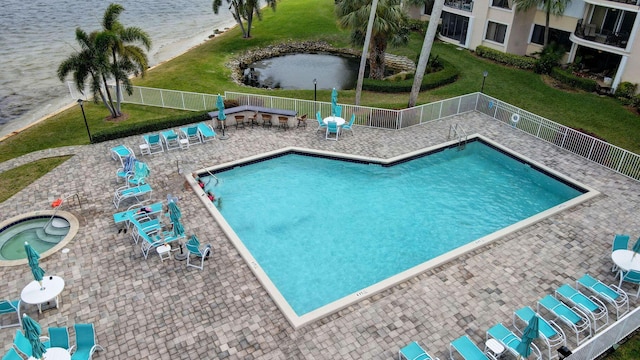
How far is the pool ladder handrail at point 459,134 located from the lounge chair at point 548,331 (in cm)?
1163

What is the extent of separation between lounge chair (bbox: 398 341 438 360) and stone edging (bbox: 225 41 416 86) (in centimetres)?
2732

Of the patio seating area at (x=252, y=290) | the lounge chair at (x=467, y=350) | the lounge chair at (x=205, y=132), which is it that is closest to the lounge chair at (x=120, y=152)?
the patio seating area at (x=252, y=290)

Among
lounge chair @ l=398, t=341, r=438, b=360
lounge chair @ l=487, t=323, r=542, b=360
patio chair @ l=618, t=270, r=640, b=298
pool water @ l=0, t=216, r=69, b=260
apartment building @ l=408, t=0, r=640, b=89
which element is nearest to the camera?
lounge chair @ l=398, t=341, r=438, b=360

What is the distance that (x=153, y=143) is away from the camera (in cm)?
2114

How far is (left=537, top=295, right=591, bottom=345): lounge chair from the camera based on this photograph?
12125 millimetres

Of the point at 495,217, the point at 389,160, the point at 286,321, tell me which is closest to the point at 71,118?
the point at 389,160

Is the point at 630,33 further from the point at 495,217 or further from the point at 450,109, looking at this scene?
the point at 495,217

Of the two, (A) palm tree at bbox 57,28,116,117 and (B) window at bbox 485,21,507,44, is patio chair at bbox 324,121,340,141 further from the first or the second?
(B) window at bbox 485,21,507,44

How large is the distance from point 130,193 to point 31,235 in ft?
11.7

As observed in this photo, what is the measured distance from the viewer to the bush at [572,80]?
30.2 metres

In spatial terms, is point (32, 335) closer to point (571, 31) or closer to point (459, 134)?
point (459, 134)

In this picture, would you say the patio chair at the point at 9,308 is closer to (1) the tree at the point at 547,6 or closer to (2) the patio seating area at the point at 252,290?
(2) the patio seating area at the point at 252,290

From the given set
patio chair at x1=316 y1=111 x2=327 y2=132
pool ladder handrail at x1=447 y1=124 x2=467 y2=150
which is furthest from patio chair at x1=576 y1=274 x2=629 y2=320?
patio chair at x1=316 y1=111 x2=327 y2=132

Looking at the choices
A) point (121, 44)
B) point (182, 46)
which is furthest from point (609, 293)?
point (182, 46)
